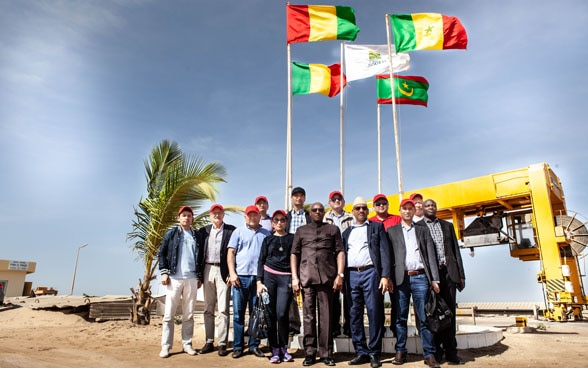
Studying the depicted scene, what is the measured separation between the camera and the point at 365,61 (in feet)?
41.1

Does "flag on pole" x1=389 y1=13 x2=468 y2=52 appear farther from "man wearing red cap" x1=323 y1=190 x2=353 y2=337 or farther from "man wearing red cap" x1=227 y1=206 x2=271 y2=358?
"man wearing red cap" x1=227 y1=206 x2=271 y2=358

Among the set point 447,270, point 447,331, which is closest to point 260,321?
point 447,331

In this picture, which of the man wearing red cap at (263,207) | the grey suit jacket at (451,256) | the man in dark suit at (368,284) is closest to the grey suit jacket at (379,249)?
the man in dark suit at (368,284)

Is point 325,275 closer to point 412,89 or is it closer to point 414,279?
point 414,279

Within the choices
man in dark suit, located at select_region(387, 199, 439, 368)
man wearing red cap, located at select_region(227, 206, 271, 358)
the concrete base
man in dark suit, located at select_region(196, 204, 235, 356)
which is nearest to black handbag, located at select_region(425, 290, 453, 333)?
man in dark suit, located at select_region(387, 199, 439, 368)

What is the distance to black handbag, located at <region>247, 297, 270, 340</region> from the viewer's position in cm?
444

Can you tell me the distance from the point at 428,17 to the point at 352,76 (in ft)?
9.52

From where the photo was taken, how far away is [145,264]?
7727 mm

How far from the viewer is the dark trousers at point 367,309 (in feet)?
14.0

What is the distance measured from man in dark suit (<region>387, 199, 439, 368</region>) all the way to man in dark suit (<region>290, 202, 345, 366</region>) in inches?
27.3

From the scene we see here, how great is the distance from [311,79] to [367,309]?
360 inches

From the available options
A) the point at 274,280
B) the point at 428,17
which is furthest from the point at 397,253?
the point at 428,17

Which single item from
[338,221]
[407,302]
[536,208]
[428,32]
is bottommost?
[407,302]

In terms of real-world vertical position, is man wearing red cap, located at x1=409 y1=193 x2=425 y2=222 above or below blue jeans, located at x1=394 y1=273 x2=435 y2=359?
above
